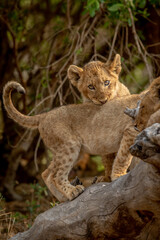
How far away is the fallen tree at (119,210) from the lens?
2.58 meters

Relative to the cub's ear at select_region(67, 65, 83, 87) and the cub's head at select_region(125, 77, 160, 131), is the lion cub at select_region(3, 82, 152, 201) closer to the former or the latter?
the cub's head at select_region(125, 77, 160, 131)

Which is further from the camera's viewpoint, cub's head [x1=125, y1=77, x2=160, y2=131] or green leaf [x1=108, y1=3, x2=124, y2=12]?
green leaf [x1=108, y1=3, x2=124, y2=12]

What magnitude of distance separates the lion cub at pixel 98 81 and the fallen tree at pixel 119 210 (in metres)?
1.56

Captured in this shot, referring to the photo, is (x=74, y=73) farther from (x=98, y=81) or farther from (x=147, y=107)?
(x=147, y=107)

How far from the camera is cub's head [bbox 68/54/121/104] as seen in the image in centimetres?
516

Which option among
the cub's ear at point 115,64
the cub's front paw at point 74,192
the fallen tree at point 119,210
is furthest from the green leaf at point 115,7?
the fallen tree at point 119,210

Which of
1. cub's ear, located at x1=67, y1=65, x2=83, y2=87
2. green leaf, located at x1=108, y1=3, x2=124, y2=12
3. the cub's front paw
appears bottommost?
the cub's front paw

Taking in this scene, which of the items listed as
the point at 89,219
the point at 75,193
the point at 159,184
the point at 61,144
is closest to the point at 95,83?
the point at 61,144

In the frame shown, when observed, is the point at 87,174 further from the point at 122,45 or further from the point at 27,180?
the point at 122,45

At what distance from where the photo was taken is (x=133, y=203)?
3131 millimetres

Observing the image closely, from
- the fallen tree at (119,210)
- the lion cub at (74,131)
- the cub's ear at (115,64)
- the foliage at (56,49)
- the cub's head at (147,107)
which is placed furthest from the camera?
the foliage at (56,49)

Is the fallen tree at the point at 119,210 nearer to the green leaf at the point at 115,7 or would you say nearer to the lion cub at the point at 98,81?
the lion cub at the point at 98,81

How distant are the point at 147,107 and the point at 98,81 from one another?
182cm

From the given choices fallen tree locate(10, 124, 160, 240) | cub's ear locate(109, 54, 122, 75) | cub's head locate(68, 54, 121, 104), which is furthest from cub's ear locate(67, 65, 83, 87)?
fallen tree locate(10, 124, 160, 240)
